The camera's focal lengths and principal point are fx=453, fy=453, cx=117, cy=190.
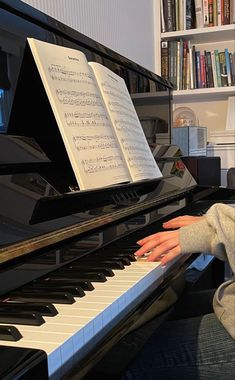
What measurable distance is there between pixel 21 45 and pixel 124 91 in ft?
1.52

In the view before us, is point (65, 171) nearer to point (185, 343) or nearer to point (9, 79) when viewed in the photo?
point (9, 79)

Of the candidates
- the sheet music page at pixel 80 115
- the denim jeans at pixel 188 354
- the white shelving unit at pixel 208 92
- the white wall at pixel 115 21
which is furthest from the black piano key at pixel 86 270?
the white shelving unit at pixel 208 92

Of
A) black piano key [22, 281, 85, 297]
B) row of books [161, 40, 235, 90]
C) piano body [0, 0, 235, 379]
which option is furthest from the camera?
row of books [161, 40, 235, 90]

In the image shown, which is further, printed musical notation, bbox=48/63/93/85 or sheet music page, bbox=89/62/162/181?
sheet music page, bbox=89/62/162/181

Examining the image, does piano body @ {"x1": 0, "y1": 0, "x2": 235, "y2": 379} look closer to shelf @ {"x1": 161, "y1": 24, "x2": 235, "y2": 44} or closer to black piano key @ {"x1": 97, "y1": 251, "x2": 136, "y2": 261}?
black piano key @ {"x1": 97, "y1": 251, "x2": 136, "y2": 261}

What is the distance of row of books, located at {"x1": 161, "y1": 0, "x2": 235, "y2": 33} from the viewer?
262 centimetres

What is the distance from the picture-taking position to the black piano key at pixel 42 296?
2.03ft

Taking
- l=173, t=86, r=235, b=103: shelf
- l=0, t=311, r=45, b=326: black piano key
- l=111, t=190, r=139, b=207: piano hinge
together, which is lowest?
l=0, t=311, r=45, b=326: black piano key

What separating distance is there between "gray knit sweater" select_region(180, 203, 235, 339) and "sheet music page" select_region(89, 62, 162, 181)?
397mm

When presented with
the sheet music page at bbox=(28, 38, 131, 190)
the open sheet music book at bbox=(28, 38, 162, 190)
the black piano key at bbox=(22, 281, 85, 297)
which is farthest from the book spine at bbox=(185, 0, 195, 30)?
the black piano key at bbox=(22, 281, 85, 297)

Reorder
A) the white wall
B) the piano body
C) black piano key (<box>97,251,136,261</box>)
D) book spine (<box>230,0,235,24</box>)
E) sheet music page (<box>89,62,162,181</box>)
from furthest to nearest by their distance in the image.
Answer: book spine (<box>230,0,235,24</box>) < the white wall < sheet music page (<box>89,62,162,181</box>) < black piano key (<box>97,251,136,261</box>) < the piano body

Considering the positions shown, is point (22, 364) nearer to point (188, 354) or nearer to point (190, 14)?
point (188, 354)

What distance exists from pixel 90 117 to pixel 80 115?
0.14ft

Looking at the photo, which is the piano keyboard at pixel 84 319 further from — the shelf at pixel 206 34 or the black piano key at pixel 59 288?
the shelf at pixel 206 34
